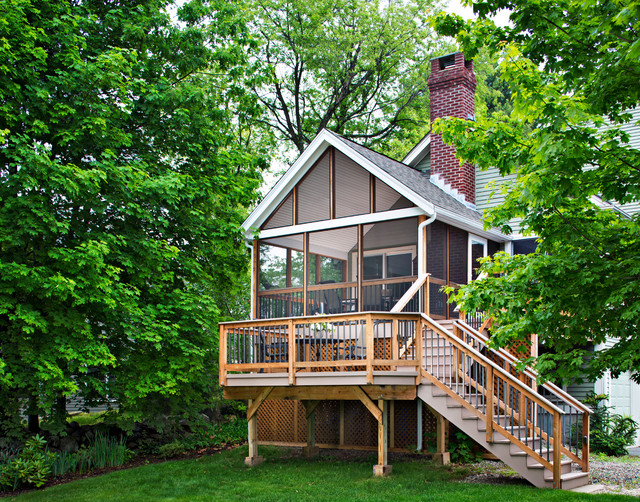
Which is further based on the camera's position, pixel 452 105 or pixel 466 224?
pixel 452 105

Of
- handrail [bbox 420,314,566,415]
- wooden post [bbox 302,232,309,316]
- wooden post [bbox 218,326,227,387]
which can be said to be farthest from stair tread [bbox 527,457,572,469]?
wooden post [bbox 302,232,309,316]

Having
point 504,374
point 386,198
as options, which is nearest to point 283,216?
point 386,198

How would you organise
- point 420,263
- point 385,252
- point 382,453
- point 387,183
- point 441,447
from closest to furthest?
point 382,453
point 441,447
point 420,263
point 387,183
point 385,252

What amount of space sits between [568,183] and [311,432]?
8.42 metres

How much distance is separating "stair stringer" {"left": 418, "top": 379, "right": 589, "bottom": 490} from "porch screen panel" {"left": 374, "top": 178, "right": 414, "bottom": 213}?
396 centimetres

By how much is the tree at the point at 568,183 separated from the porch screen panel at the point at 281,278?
22.9 feet

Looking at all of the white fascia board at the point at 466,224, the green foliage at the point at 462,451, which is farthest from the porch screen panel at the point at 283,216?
the green foliage at the point at 462,451

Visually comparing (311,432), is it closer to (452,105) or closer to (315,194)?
(315,194)

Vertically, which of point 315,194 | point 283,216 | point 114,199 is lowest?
point 283,216

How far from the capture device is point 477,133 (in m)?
7.72

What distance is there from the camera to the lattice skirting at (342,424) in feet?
42.7

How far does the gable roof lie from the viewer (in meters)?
12.4

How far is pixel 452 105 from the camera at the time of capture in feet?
50.4

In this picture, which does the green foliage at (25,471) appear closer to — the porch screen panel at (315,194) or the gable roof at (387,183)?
the gable roof at (387,183)
